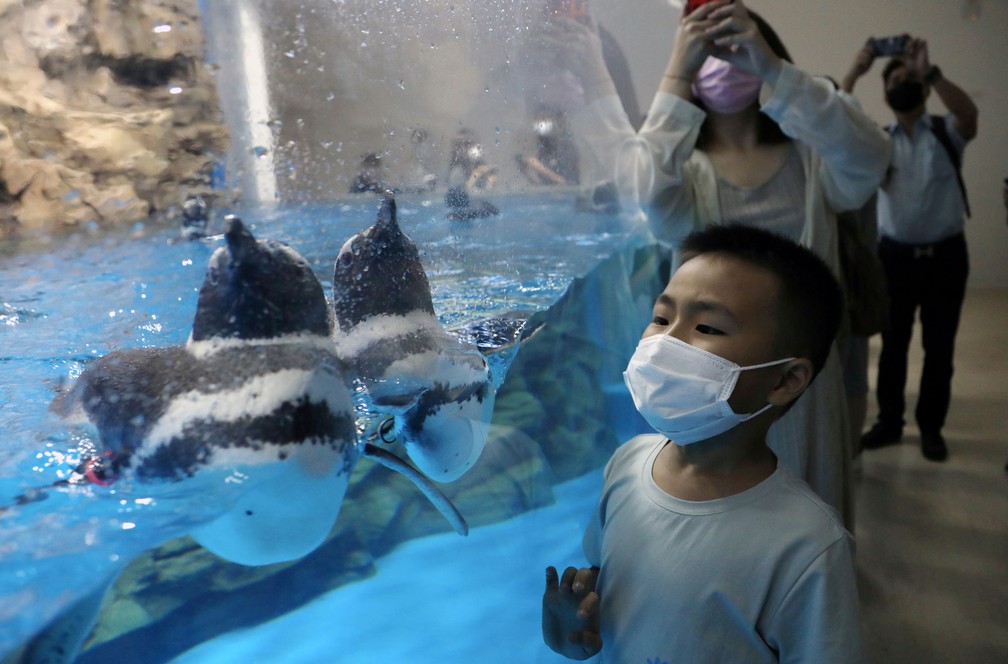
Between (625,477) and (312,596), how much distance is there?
0.36 metres

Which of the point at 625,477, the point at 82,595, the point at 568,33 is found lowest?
the point at 625,477

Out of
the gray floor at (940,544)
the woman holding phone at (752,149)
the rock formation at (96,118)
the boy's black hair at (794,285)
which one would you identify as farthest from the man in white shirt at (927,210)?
the rock formation at (96,118)

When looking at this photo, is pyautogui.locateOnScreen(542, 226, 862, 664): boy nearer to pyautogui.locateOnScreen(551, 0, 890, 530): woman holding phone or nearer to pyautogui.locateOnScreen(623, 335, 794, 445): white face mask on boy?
pyautogui.locateOnScreen(623, 335, 794, 445): white face mask on boy

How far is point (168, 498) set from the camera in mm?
507

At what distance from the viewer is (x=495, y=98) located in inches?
36.5

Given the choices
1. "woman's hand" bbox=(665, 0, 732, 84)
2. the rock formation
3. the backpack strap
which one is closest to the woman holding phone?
"woman's hand" bbox=(665, 0, 732, 84)

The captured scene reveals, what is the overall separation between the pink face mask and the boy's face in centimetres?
65

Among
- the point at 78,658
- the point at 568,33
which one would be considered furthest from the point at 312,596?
the point at 568,33

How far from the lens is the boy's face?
2.44 feet

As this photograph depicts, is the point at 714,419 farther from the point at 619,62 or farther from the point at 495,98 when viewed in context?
the point at 619,62

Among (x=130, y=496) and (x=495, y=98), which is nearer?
(x=130, y=496)

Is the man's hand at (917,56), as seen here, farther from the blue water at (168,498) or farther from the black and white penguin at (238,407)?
the black and white penguin at (238,407)

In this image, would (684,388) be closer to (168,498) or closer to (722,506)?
(722,506)

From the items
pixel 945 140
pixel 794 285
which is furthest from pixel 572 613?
pixel 945 140
